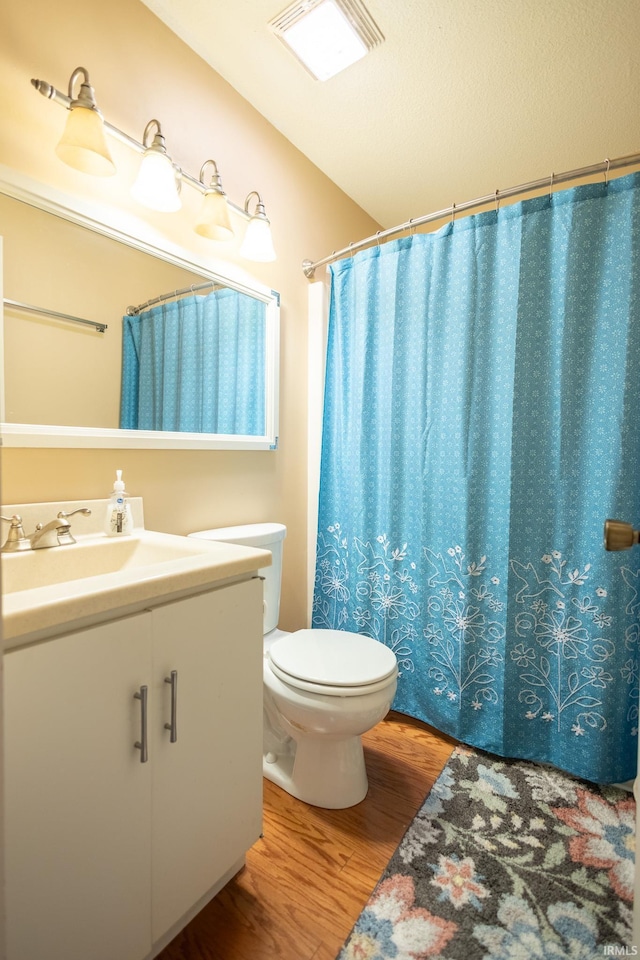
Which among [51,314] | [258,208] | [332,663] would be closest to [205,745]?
[332,663]

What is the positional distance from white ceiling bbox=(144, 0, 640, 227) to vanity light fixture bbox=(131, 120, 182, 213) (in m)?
0.51

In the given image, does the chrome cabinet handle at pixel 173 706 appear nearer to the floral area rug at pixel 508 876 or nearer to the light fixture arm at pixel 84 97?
the floral area rug at pixel 508 876

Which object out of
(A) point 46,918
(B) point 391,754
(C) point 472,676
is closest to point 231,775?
(A) point 46,918

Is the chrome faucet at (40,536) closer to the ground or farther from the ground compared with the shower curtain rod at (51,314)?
closer to the ground

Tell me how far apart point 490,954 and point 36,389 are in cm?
166

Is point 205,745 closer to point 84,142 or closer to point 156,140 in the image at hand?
point 84,142

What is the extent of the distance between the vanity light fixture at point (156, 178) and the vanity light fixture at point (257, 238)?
0.33 meters

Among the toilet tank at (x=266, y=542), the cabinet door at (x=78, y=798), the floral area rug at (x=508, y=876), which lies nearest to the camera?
the cabinet door at (x=78, y=798)

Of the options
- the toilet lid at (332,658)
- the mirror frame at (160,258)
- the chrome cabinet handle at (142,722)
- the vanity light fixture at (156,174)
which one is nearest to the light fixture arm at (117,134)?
the vanity light fixture at (156,174)

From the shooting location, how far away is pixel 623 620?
1409mm

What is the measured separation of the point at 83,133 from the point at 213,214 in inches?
16.2

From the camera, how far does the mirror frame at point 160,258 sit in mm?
1120

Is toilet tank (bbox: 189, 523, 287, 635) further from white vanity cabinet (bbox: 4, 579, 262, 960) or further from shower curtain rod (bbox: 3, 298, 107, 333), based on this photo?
shower curtain rod (bbox: 3, 298, 107, 333)

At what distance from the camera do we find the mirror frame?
112cm
